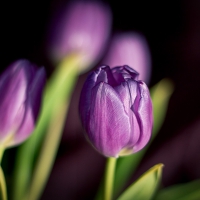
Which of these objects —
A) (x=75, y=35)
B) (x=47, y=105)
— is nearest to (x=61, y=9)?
(x=75, y=35)

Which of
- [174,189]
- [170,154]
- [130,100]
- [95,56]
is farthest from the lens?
[170,154]

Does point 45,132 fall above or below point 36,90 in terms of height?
below

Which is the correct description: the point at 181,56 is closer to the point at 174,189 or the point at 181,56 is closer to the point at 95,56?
the point at 95,56

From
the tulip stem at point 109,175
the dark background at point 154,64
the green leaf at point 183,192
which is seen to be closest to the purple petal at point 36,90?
the tulip stem at point 109,175

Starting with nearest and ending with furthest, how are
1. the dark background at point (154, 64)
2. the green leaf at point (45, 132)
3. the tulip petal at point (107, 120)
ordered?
1. the tulip petal at point (107, 120)
2. the green leaf at point (45, 132)
3. the dark background at point (154, 64)

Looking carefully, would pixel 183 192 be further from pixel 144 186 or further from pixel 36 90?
pixel 36 90

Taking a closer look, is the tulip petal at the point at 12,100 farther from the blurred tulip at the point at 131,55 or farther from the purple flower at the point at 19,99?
the blurred tulip at the point at 131,55

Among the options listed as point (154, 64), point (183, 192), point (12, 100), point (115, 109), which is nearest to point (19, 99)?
point (12, 100)
